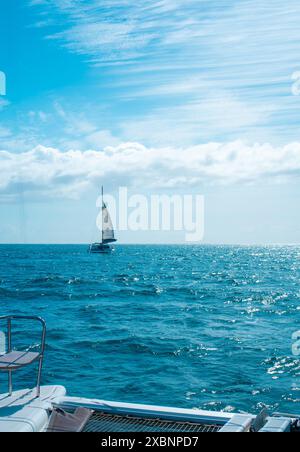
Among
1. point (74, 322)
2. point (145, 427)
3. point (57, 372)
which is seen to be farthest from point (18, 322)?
point (145, 427)

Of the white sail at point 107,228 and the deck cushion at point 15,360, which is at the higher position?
the white sail at point 107,228

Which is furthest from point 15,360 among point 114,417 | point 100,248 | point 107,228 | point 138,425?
point 100,248

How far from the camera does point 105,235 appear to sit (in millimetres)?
94812

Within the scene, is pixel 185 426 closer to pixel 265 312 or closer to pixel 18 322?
pixel 18 322

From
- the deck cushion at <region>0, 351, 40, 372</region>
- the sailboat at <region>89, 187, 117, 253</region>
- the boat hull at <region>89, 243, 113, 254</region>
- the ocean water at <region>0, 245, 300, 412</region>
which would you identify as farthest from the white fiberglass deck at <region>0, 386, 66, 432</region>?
the boat hull at <region>89, 243, 113, 254</region>

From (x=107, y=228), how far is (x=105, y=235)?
82.4 inches

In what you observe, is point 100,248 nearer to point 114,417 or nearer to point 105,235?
point 105,235

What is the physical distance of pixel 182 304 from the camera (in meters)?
30.7

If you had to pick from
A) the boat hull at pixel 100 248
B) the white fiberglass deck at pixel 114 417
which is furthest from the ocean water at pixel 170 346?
the boat hull at pixel 100 248

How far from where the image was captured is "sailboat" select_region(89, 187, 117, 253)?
90.2 metres

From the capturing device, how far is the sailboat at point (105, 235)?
90200mm

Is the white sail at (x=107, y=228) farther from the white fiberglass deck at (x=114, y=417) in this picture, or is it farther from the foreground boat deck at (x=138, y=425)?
the foreground boat deck at (x=138, y=425)

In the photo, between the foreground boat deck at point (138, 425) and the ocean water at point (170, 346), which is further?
the ocean water at point (170, 346)

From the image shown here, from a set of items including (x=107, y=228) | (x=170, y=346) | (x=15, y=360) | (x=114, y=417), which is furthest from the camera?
(x=107, y=228)
